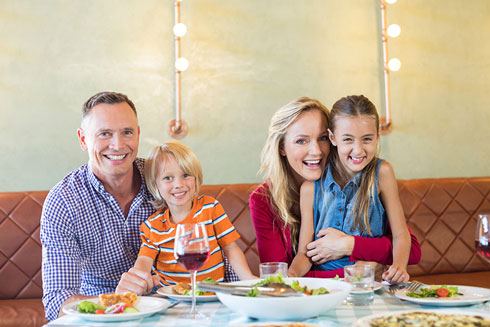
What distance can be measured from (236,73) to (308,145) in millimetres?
1444

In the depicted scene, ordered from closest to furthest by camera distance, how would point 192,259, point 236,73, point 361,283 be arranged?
point 192,259
point 361,283
point 236,73

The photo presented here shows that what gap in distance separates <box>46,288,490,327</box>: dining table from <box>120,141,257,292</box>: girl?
671 millimetres

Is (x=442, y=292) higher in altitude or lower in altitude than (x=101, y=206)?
lower

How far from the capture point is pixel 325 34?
3.77 meters

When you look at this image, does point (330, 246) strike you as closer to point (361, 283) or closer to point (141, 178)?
point (361, 283)

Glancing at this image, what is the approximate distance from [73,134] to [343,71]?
6.38 ft

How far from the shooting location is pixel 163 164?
225cm

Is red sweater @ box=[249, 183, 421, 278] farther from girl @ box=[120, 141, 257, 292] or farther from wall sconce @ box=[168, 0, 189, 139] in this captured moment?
wall sconce @ box=[168, 0, 189, 139]

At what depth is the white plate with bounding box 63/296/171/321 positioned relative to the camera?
1298 mm

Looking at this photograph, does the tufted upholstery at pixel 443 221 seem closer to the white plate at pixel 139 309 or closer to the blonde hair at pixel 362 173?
the blonde hair at pixel 362 173

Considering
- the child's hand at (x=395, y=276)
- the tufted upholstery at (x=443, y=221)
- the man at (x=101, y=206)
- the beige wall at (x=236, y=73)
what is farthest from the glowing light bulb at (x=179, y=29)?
the child's hand at (x=395, y=276)

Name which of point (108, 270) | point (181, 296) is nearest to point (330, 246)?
point (181, 296)

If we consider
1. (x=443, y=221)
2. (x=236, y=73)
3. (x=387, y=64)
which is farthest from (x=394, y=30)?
(x=443, y=221)

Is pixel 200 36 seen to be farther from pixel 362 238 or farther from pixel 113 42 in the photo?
pixel 362 238
